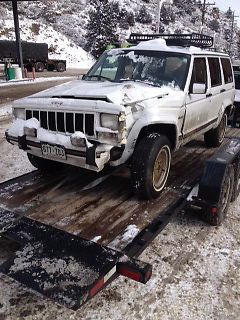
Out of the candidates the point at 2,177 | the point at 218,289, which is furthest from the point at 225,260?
the point at 2,177

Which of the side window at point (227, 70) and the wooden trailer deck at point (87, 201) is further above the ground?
the side window at point (227, 70)

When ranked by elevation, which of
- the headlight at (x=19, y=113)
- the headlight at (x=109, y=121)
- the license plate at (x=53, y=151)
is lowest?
the license plate at (x=53, y=151)

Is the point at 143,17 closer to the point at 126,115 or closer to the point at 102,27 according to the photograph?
the point at 102,27

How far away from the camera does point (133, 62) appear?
534 centimetres

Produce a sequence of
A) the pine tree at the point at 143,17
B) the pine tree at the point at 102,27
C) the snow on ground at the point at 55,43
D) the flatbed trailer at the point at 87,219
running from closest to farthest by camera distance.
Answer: the flatbed trailer at the point at 87,219 → the snow on ground at the point at 55,43 → the pine tree at the point at 102,27 → the pine tree at the point at 143,17

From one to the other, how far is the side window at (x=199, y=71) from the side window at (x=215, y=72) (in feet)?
1.17

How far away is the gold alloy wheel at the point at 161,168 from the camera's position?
4465mm

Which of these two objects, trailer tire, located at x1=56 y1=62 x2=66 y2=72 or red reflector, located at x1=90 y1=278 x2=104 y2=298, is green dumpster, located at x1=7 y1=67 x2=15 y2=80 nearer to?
trailer tire, located at x1=56 y1=62 x2=66 y2=72

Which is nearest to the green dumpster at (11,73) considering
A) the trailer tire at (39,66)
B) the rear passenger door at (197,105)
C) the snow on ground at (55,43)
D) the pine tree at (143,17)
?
the trailer tire at (39,66)

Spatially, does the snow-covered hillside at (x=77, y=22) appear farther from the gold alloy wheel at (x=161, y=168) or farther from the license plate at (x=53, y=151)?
the gold alloy wheel at (x=161, y=168)

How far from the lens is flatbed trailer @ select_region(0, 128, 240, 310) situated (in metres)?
2.70

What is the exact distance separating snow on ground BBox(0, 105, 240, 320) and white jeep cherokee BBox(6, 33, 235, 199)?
942 millimetres

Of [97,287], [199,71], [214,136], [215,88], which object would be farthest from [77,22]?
[97,287]

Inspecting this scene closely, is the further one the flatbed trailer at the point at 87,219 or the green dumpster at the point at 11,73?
the green dumpster at the point at 11,73
